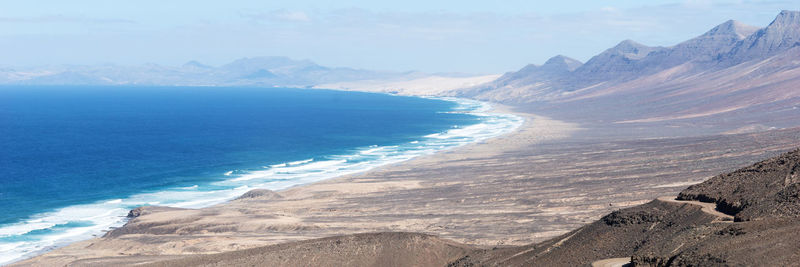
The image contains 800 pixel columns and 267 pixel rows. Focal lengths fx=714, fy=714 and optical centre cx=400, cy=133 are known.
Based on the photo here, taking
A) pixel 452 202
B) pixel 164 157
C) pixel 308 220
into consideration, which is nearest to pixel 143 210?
pixel 308 220

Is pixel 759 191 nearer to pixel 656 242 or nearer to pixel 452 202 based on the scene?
pixel 656 242

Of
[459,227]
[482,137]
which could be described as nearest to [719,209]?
[459,227]

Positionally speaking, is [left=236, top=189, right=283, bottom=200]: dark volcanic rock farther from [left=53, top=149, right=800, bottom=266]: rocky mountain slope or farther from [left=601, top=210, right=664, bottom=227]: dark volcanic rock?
[left=601, top=210, right=664, bottom=227]: dark volcanic rock

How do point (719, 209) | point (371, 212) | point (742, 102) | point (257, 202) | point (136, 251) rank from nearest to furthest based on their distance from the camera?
point (719, 209)
point (136, 251)
point (371, 212)
point (257, 202)
point (742, 102)

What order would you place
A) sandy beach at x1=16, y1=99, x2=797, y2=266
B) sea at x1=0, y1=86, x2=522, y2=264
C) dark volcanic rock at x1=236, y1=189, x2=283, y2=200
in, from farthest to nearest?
dark volcanic rock at x1=236, y1=189, x2=283, y2=200, sea at x1=0, y1=86, x2=522, y2=264, sandy beach at x1=16, y1=99, x2=797, y2=266

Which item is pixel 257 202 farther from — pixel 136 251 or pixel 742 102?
pixel 742 102

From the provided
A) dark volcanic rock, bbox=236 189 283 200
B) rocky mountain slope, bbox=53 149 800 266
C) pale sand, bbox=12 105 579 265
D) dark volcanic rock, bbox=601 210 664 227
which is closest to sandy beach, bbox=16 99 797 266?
pale sand, bbox=12 105 579 265

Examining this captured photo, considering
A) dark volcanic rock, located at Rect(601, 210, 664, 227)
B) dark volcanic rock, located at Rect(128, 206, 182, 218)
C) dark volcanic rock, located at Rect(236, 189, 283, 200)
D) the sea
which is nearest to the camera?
dark volcanic rock, located at Rect(601, 210, 664, 227)

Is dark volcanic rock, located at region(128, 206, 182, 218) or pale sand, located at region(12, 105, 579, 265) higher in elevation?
dark volcanic rock, located at region(128, 206, 182, 218)
